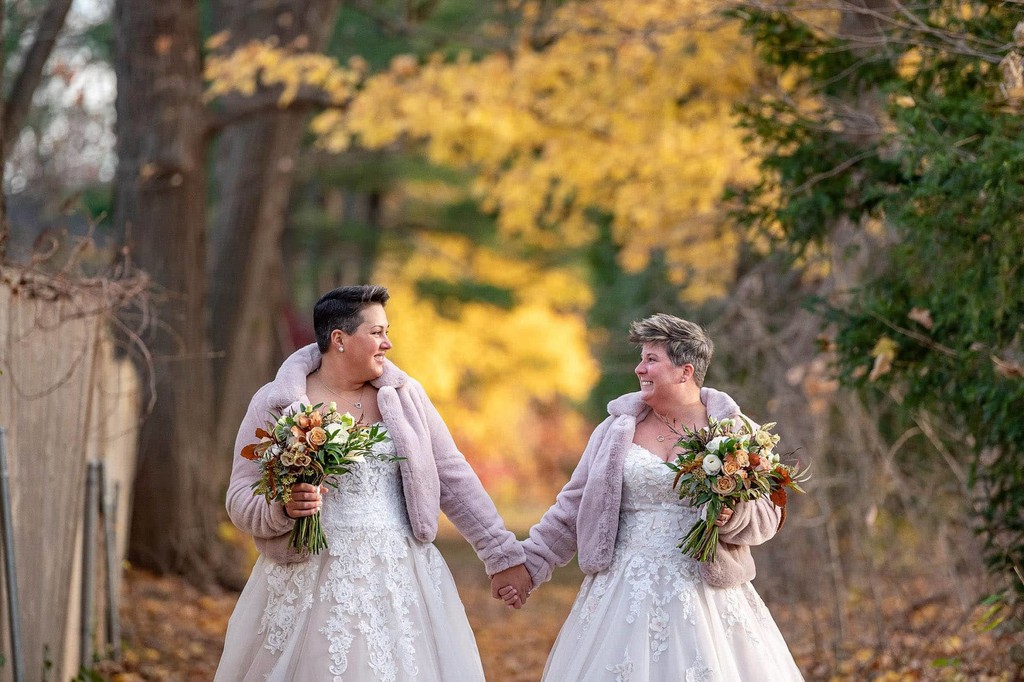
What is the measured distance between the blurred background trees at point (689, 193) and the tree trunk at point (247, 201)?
0.03 m

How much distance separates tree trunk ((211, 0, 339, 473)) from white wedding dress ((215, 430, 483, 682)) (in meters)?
6.81

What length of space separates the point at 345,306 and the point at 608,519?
1.39m

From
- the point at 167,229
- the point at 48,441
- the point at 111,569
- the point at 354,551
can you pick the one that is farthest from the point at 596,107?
the point at 354,551

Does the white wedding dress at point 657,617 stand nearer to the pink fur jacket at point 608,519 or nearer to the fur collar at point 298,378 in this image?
the pink fur jacket at point 608,519

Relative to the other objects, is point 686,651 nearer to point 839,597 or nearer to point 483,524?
point 483,524

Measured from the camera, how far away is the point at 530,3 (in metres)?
12.6

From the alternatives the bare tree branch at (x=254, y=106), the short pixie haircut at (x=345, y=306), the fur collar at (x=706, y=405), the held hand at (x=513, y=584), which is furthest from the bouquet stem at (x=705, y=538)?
the bare tree branch at (x=254, y=106)

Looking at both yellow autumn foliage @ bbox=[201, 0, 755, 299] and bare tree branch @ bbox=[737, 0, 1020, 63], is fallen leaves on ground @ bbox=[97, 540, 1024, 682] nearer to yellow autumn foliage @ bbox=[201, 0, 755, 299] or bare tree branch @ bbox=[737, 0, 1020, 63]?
bare tree branch @ bbox=[737, 0, 1020, 63]

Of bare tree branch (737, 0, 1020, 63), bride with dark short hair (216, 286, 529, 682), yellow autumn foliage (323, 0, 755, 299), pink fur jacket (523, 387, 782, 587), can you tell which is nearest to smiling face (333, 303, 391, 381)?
bride with dark short hair (216, 286, 529, 682)

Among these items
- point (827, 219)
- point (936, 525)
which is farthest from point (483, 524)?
point (936, 525)

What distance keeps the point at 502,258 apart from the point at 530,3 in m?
10.0

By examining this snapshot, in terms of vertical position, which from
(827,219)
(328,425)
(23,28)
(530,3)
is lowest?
(328,425)

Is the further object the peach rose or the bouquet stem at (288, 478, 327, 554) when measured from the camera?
the bouquet stem at (288, 478, 327, 554)

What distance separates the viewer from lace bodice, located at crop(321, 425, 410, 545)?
506 centimetres
